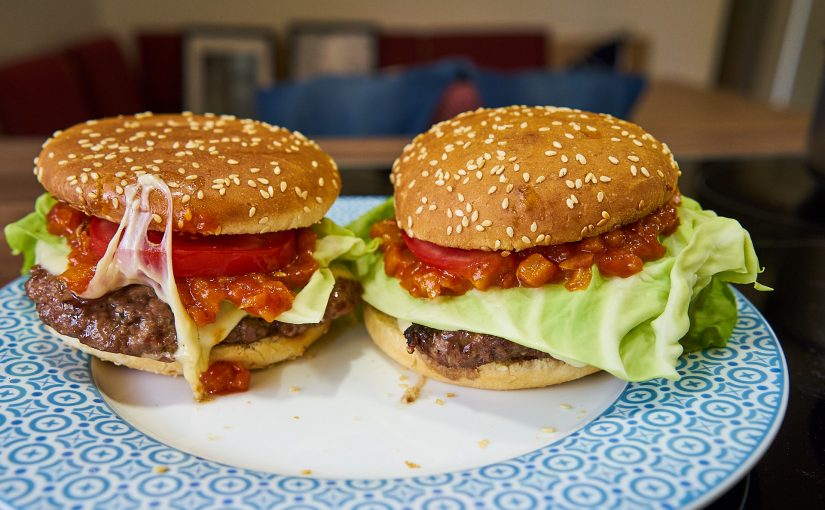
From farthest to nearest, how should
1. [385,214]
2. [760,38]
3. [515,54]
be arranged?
[760,38] < [515,54] < [385,214]

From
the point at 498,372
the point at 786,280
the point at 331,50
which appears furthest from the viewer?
the point at 331,50

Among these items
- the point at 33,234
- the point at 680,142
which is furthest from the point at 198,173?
the point at 680,142

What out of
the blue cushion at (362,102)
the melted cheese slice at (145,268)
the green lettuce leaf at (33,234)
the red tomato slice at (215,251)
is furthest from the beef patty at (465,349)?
the blue cushion at (362,102)

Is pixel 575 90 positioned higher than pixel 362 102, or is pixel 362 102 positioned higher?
pixel 575 90

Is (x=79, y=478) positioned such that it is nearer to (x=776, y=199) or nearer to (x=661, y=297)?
(x=661, y=297)

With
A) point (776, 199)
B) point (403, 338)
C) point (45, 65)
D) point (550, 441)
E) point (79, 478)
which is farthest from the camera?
point (45, 65)

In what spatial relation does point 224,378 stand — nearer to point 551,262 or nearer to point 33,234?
point 33,234

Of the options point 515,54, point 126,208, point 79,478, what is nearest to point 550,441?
point 79,478
